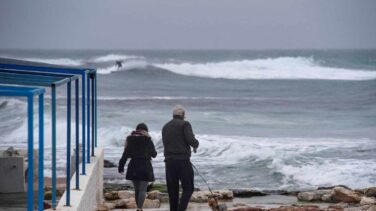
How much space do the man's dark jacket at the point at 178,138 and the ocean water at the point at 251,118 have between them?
24.9ft

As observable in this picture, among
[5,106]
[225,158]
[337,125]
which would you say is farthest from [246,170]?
[5,106]

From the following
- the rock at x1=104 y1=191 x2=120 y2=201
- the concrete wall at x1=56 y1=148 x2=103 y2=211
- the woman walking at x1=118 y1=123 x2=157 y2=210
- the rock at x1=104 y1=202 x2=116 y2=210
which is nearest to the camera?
the concrete wall at x1=56 y1=148 x2=103 y2=211

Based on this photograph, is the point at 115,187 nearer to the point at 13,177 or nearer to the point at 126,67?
the point at 13,177

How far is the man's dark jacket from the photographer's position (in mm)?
10539

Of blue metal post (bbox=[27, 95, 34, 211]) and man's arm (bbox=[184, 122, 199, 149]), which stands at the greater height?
blue metal post (bbox=[27, 95, 34, 211])

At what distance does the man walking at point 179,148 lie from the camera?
10555 mm

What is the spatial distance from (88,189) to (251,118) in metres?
27.1

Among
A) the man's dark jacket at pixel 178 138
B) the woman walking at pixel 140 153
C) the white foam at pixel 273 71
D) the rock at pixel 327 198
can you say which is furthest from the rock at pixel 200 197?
the white foam at pixel 273 71

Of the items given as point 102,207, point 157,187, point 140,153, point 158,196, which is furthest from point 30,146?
point 157,187

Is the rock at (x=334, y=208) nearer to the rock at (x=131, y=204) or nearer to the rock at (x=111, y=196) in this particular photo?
the rock at (x=131, y=204)

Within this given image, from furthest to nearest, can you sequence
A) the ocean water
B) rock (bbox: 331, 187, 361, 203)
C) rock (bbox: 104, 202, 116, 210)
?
the ocean water
rock (bbox: 331, 187, 361, 203)
rock (bbox: 104, 202, 116, 210)

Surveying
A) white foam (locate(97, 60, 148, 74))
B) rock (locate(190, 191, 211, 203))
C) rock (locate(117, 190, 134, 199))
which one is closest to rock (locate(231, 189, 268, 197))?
rock (locate(190, 191, 211, 203))

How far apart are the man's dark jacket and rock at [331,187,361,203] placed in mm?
4935

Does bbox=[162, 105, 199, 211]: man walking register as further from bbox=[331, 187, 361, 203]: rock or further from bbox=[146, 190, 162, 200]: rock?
bbox=[331, 187, 361, 203]: rock
